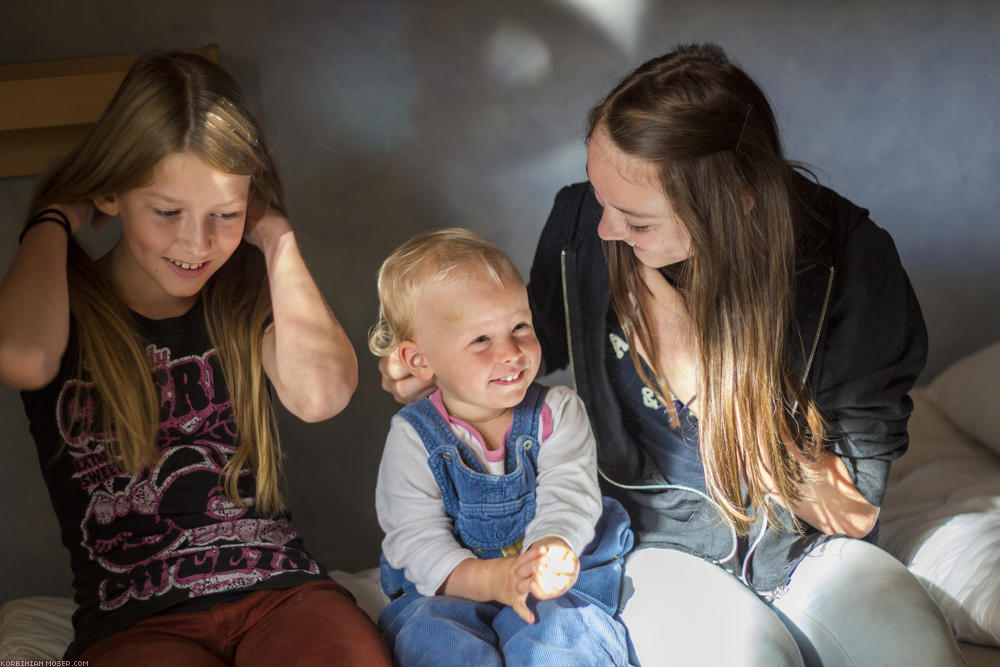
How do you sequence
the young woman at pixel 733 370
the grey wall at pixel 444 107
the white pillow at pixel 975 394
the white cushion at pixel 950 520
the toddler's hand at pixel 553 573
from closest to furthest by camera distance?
1. the toddler's hand at pixel 553 573
2. the young woman at pixel 733 370
3. the white cushion at pixel 950 520
4. the grey wall at pixel 444 107
5. the white pillow at pixel 975 394

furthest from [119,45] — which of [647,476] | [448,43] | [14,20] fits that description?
[647,476]

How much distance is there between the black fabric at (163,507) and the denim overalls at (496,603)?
199 millimetres

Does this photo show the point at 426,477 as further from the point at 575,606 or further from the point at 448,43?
the point at 448,43

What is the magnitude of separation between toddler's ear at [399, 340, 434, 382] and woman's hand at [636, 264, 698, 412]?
31cm

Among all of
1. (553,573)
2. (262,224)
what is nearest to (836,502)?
(553,573)

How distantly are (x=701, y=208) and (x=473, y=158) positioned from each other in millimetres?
548

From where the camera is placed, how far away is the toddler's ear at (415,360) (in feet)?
4.00

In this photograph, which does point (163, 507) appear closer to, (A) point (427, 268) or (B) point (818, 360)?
(A) point (427, 268)

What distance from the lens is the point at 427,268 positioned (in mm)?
1182

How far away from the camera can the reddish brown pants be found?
41.9 inches

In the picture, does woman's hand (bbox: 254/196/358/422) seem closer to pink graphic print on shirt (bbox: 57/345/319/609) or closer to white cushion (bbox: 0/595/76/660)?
pink graphic print on shirt (bbox: 57/345/319/609)

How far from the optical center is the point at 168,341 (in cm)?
123

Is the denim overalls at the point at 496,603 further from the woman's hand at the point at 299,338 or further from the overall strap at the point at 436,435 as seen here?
the woman's hand at the point at 299,338

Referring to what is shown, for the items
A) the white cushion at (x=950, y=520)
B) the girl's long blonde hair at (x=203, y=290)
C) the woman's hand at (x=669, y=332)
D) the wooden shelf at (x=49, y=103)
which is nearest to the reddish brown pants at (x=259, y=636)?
the girl's long blonde hair at (x=203, y=290)
